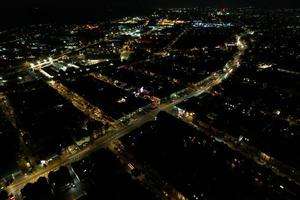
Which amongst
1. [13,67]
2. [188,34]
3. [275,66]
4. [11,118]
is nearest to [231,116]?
[275,66]

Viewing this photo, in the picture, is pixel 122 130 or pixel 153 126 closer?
pixel 153 126

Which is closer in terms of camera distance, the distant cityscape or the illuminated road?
the distant cityscape

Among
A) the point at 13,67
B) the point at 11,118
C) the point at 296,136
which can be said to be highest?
the point at 296,136

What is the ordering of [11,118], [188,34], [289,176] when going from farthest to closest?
1. [188,34]
2. [11,118]
3. [289,176]

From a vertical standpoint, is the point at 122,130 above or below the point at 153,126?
below

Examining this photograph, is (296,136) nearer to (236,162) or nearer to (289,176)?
(289,176)
